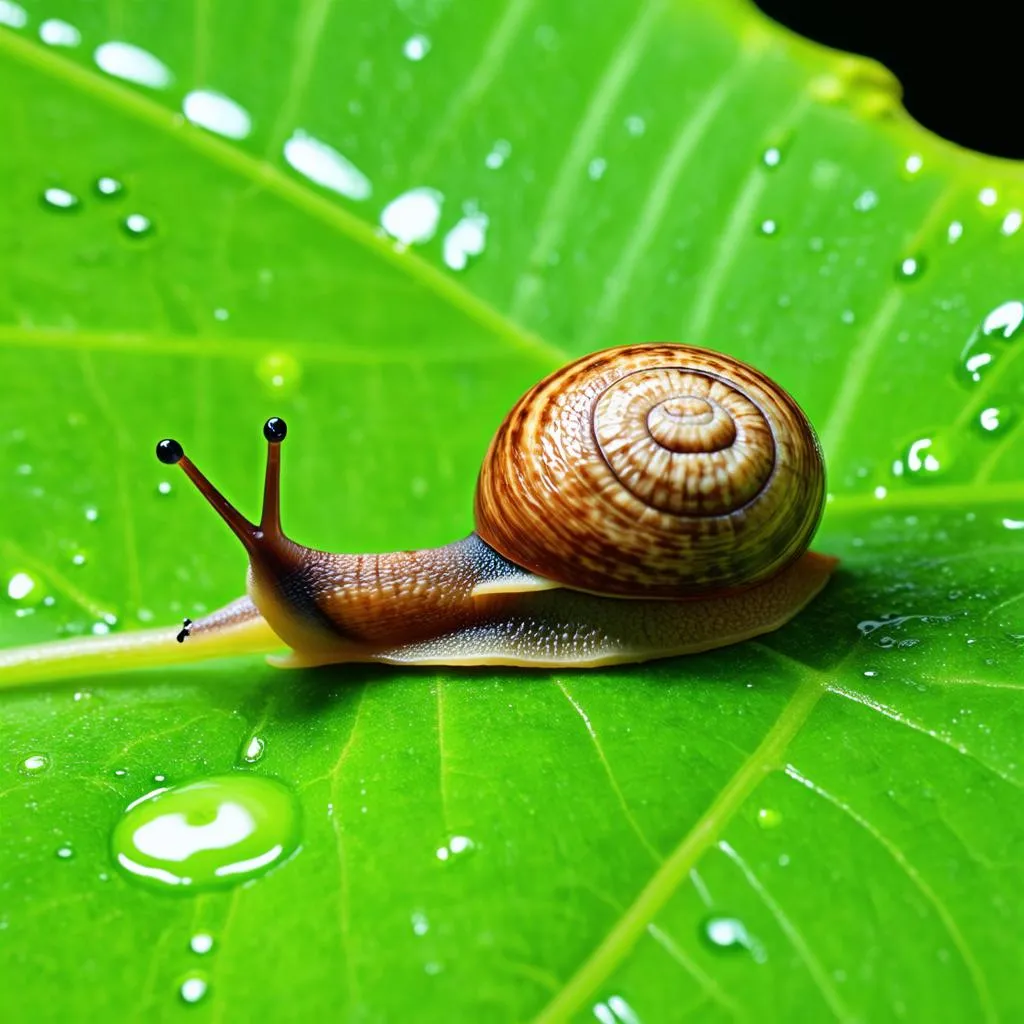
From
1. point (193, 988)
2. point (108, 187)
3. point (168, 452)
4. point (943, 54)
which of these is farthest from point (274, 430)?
point (943, 54)

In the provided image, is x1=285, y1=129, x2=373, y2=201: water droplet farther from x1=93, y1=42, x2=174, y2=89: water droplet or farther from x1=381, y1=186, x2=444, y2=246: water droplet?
x1=93, y1=42, x2=174, y2=89: water droplet

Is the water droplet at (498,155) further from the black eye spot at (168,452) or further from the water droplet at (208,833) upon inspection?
the water droplet at (208,833)

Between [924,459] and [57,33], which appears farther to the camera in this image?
[57,33]

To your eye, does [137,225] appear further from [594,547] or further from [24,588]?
[594,547]

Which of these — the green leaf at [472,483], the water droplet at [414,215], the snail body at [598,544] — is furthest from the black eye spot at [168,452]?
the water droplet at [414,215]

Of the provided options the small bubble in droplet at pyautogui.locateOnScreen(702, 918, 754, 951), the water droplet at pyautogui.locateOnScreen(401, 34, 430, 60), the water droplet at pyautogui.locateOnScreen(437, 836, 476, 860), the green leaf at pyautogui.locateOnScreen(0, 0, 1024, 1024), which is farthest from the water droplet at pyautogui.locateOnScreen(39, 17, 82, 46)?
the small bubble in droplet at pyautogui.locateOnScreen(702, 918, 754, 951)

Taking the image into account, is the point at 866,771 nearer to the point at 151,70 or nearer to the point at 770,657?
the point at 770,657
